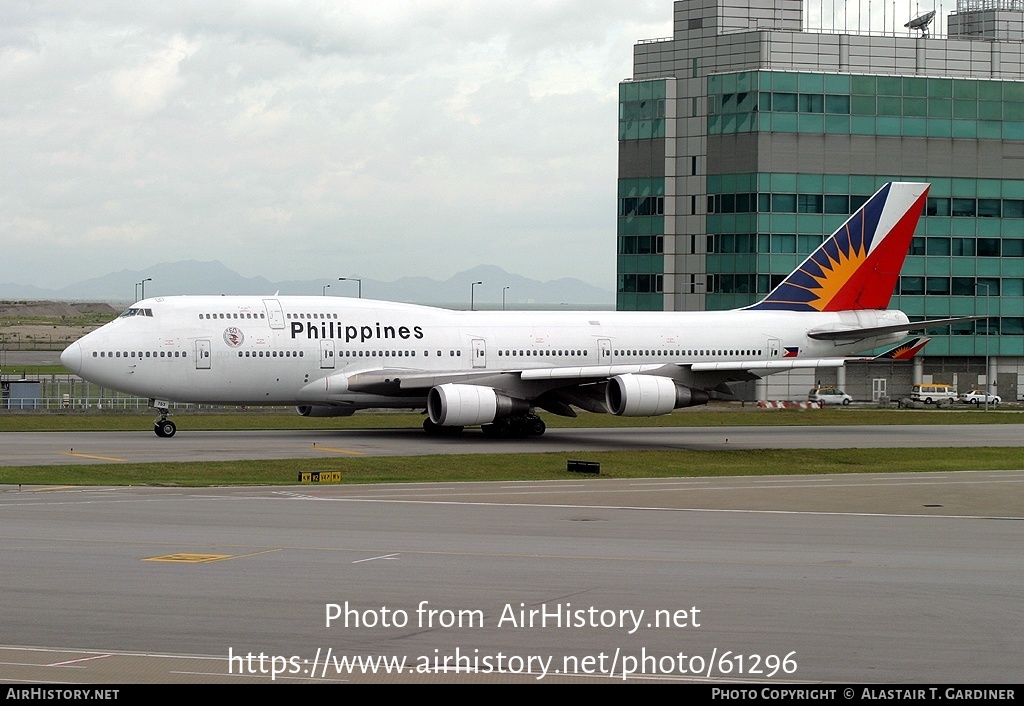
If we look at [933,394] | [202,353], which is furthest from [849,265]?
[933,394]

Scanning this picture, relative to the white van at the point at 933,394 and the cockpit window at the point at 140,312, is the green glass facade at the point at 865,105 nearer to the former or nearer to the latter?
the white van at the point at 933,394

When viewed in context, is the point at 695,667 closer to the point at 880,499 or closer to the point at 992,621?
the point at 992,621

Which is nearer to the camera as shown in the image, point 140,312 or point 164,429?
point 140,312

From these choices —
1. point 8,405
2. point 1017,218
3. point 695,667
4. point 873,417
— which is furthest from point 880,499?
point 1017,218

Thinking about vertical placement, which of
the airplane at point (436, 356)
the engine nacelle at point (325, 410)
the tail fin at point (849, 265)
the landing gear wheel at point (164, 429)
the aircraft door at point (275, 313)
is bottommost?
the landing gear wheel at point (164, 429)

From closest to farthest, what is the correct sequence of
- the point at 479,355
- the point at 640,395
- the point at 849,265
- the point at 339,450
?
the point at 339,450
the point at 640,395
the point at 479,355
the point at 849,265

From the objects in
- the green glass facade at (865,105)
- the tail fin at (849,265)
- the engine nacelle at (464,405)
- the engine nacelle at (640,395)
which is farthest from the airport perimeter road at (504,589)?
the green glass facade at (865,105)

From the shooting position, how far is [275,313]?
49156 mm

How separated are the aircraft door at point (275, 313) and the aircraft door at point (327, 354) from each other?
1728 mm

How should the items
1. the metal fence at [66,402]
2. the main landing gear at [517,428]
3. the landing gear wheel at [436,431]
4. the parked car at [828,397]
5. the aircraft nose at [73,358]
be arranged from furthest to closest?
the parked car at [828,397]
the metal fence at [66,402]
the landing gear wheel at [436,431]
the main landing gear at [517,428]
the aircraft nose at [73,358]

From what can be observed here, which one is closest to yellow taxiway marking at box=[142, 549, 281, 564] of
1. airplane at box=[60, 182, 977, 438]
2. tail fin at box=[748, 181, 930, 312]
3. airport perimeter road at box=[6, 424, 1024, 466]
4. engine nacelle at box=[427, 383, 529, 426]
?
airport perimeter road at box=[6, 424, 1024, 466]

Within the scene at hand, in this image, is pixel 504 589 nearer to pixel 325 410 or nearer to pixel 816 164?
pixel 325 410

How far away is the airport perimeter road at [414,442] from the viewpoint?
137 feet

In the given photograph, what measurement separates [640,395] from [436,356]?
8625 mm
